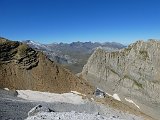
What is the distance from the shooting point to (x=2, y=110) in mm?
40344

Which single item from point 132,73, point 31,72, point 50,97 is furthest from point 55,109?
point 132,73

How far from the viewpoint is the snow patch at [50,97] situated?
5950 cm

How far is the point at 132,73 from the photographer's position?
11756 cm

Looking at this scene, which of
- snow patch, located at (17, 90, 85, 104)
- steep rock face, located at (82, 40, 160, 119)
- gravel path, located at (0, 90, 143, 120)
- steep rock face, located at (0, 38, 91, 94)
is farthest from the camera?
steep rock face, located at (82, 40, 160, 119)

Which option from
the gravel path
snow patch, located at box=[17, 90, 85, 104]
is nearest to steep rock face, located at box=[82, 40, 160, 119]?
snow patch, located at box=[17, 90, 85, 104]

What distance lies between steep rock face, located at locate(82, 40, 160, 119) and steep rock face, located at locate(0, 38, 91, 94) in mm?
34665

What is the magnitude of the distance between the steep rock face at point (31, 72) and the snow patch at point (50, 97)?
307 centimetres

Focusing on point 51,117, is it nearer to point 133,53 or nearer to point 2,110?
point 2,110

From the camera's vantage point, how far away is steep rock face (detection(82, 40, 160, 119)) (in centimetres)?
10688

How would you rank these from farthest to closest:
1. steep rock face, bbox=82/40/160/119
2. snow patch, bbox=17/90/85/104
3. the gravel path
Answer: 1. steep rock face, bbox=82/40/160/119
2. snow patch, bbox=17/90/85/104
3. the gravel path

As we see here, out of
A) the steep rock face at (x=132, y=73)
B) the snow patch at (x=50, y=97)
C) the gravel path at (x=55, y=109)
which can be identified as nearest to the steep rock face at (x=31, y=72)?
the snow patch at (x=50, y=97)

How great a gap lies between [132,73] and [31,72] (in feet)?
181

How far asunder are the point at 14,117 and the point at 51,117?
5.66 meters

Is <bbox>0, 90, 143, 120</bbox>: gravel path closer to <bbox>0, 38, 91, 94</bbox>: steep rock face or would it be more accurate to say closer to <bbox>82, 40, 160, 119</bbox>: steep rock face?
<bbox>0, 38, 91, 94</bbox>: steep rock face
